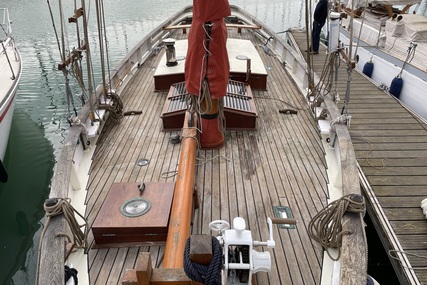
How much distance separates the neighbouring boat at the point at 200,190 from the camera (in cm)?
229

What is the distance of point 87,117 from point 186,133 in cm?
139

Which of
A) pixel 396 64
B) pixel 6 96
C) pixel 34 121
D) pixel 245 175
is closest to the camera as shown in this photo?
pixel 245 175

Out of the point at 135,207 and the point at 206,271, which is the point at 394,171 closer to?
the point at 135,207

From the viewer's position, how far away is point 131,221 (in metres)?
2.84

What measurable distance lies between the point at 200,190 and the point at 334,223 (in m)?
1.53

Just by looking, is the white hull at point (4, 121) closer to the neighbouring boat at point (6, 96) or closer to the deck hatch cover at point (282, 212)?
the neighbouring boat at point (6, 96)

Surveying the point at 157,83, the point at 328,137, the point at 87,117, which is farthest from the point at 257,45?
the point at 87,117

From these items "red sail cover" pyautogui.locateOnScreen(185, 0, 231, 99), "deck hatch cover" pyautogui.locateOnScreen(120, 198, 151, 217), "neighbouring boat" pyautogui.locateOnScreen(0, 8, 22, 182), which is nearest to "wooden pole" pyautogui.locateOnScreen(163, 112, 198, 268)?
"deck hatch cover" pyautogui.locateOnScreen(120, 198, 151, 217)

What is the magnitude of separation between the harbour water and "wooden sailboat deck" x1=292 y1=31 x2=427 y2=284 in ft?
17.2

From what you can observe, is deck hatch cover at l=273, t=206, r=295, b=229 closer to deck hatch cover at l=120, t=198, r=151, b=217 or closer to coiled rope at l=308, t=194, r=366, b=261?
coiled rope at l=308, t=194, r=366, b=261

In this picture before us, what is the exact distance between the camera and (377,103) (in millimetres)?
7629

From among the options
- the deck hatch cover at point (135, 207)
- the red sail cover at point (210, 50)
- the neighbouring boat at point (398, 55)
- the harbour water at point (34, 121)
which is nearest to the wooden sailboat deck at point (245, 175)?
the deck hatch cover at point (135, 207)

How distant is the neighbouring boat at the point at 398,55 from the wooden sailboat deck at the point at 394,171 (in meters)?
0.53

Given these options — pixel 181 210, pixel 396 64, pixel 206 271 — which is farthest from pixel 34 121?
pixel 396 64
